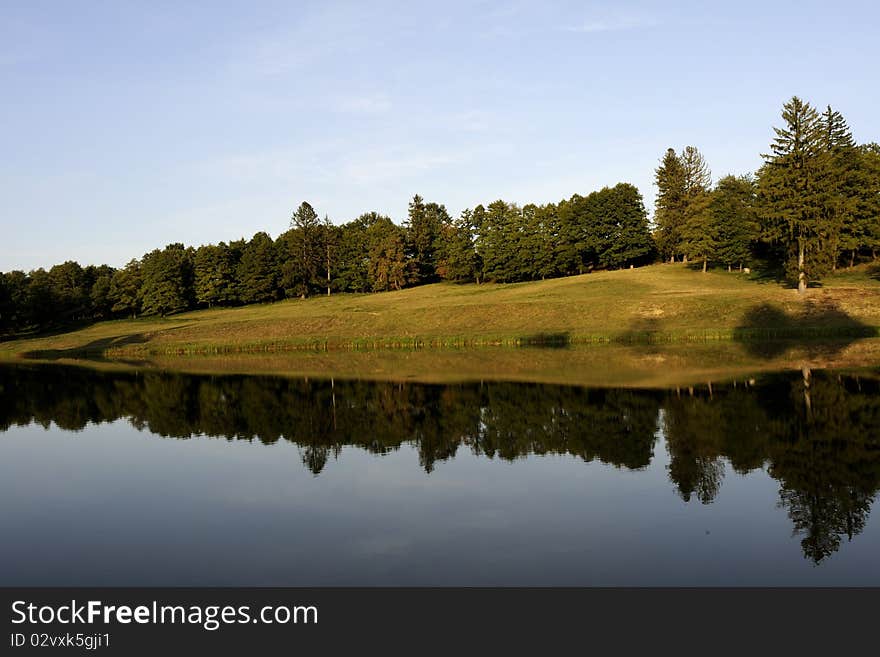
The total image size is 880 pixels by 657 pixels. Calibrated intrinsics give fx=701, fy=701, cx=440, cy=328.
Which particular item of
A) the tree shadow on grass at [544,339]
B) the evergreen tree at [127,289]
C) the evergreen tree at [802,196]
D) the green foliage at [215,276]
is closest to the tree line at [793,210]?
the evergreen tree at [802,196]

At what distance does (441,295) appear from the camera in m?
110

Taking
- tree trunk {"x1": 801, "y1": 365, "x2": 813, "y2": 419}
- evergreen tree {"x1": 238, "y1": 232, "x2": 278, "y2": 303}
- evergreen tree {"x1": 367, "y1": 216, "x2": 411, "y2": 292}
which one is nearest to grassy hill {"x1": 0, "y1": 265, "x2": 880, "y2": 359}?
evergreen tree {"x1": 367, "y1": 216, "x2": 411, "y2": 292}

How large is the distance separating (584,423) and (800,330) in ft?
135

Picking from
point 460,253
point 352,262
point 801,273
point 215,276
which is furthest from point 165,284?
point 801,273

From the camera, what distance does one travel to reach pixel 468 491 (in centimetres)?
1983

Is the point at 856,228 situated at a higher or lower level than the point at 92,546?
higher

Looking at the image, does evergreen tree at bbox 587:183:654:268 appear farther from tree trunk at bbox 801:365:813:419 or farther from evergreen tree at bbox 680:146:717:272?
tree trunk at bbox 801:365:813:419

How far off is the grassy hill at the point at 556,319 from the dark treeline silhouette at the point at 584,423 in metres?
27.1

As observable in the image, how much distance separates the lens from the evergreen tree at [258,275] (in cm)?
13825

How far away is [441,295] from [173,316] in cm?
5571

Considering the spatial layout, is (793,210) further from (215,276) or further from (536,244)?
(215,276)

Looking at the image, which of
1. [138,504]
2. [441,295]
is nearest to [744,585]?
[138,504]

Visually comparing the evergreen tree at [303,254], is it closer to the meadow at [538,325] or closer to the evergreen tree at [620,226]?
the meadow at [538,325]
